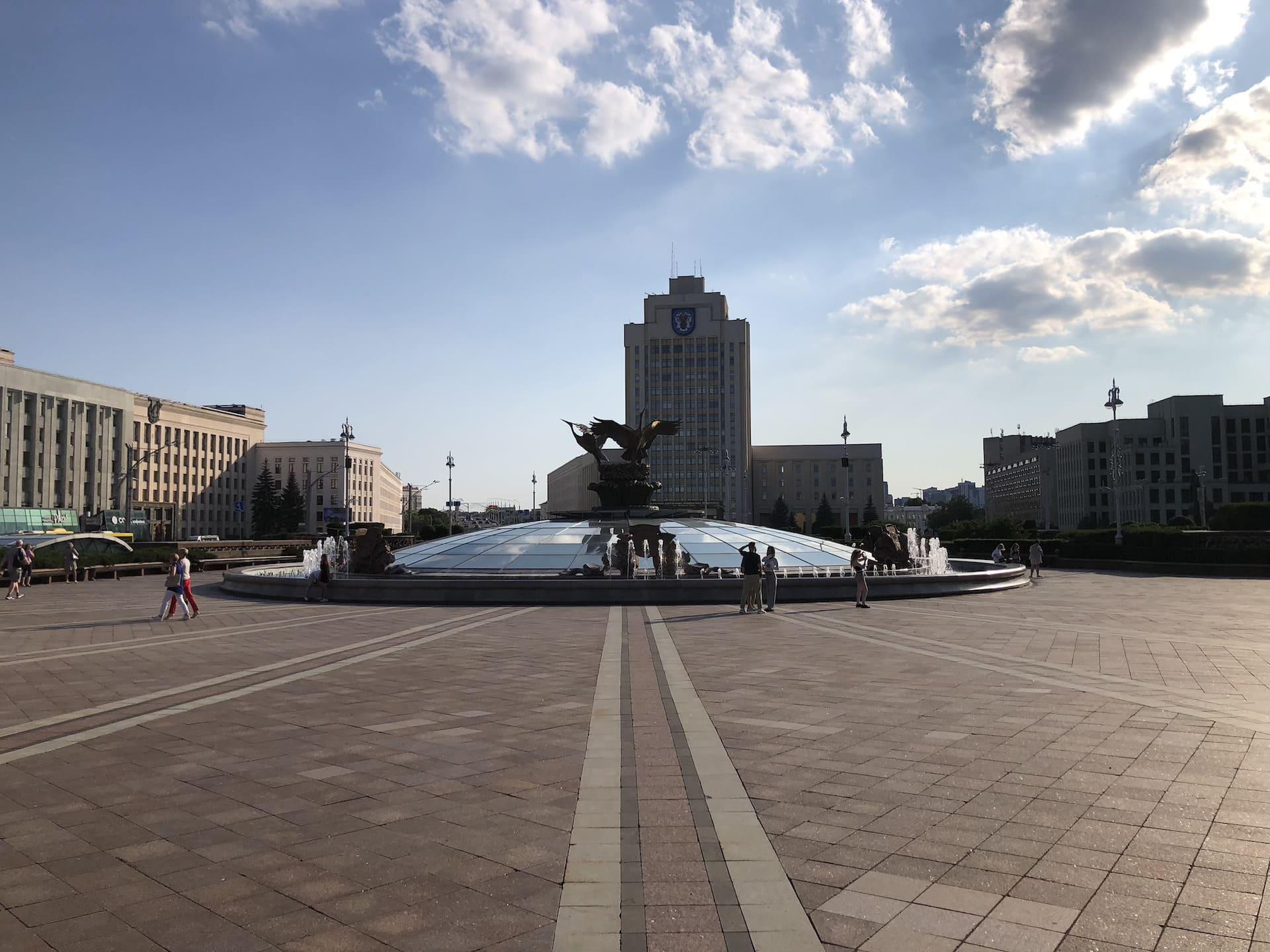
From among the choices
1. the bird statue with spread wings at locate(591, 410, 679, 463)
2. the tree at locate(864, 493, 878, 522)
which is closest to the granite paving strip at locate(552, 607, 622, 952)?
the bird statue with spread wings at locate(591, 410, 679, 463)

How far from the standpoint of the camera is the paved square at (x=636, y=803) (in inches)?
129

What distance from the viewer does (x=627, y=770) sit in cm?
525

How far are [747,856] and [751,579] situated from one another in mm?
11644

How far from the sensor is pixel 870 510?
109m

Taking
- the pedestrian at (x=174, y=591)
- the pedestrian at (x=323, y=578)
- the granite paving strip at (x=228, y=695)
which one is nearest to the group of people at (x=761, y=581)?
the granite paving strip at (x=228, y=695)

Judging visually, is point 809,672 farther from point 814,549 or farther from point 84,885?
point 814,549

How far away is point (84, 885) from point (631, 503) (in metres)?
28.7

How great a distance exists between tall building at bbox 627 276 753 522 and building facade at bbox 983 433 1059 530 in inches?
1606

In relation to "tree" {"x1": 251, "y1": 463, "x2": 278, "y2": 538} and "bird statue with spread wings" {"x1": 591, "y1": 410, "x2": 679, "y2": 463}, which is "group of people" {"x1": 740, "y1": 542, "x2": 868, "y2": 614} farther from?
"tree" {"x1": 251, "y1": 463, "x2": 278, "y2": 538}

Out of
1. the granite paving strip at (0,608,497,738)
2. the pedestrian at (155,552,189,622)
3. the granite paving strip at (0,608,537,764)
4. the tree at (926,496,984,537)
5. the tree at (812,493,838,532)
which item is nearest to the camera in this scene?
the granite paving strip at (0,608,537,764)

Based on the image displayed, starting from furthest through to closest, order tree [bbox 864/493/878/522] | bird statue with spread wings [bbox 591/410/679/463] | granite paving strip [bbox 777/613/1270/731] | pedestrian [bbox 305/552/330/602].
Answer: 1. tree [bbox 864/493/878/522]
2. bird statue with spread wings [bbox 591/410/679/463]
3. pedestrian [bbox 305/552/330/602]
4. granite paving strip [bbox 777/613/1270/731]

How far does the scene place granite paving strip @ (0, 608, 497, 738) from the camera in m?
6.66

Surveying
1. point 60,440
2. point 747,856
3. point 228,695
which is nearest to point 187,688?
point 228,695

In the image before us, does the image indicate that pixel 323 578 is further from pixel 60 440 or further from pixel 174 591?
pixel 60 440
